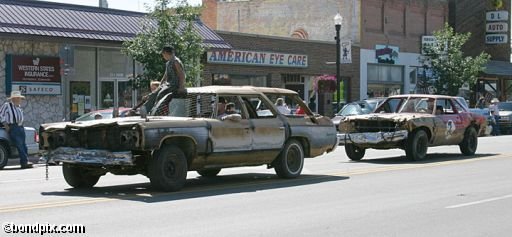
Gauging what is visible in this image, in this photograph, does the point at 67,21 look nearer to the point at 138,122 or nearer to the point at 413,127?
the point at 413,127

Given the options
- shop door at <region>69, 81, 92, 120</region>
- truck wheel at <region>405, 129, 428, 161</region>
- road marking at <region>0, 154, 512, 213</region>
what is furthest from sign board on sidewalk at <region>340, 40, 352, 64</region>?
truck wheel at <region>405, 129, 428, 161</region>

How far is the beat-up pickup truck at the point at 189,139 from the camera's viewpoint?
1118 centimetres

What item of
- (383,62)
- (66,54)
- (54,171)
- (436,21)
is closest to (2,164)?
(54,171)

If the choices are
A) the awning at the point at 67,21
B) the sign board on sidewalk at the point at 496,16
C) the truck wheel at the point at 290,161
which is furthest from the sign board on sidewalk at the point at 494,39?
the truck wheel at the point at 290,161

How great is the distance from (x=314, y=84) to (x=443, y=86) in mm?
8002

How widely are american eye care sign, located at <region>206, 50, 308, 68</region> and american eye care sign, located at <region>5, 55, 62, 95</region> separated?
23.4 feet

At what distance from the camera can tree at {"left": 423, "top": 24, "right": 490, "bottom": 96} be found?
1537 inches

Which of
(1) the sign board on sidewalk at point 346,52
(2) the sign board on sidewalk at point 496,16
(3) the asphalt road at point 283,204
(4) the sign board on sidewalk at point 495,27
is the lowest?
(3) the asphalt road at point 283,204

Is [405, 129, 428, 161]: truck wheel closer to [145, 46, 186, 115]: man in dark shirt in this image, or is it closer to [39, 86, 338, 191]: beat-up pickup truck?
[39, 86, 338, 191]: beat-up pickup truck

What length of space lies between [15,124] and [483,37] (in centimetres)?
3968

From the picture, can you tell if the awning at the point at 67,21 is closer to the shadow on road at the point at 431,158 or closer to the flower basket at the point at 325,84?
the flower basket at the point at 325,84

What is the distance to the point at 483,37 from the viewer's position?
5050cm

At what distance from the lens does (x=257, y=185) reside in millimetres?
12828

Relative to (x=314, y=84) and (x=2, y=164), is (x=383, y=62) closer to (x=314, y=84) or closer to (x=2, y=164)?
(x=314, y=84)
